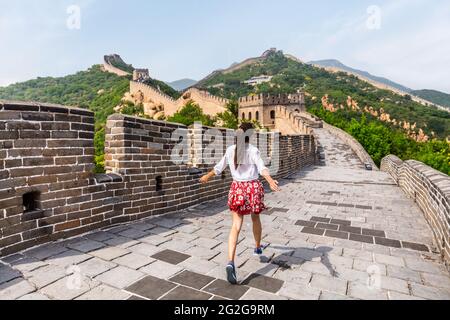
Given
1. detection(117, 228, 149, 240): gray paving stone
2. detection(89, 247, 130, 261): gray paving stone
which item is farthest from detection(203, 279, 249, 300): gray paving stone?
detection(117, 228, 149, 240): gray paving stone

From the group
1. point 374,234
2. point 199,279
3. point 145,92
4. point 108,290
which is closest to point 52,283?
point 108,290

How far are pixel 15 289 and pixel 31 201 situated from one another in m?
1.19

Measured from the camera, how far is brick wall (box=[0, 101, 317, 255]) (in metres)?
3.08

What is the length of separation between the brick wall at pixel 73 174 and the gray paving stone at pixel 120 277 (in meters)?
A: 1.16

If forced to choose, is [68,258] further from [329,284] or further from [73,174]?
[329,284]

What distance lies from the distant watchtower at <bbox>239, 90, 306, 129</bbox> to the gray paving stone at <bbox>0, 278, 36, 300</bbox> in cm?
4513

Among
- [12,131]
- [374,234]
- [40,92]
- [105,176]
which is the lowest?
[374,234]

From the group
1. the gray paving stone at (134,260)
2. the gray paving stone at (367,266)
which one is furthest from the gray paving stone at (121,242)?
the gray paving stone at (367,266)

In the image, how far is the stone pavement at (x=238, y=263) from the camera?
2.50 m

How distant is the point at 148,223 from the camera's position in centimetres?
444

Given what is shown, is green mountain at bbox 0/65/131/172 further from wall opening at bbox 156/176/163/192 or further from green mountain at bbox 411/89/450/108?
green mountain at bbox 411/89/450/108

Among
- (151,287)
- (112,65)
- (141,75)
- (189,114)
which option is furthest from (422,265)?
(112,65)
